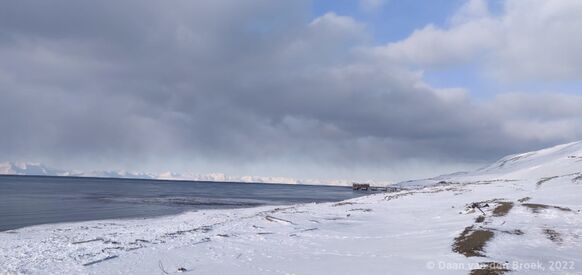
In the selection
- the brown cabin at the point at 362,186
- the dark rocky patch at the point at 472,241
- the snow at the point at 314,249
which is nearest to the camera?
the snow at the point at 314,249

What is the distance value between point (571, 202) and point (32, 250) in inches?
1539

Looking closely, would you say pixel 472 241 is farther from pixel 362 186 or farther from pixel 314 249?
pixel 362 186

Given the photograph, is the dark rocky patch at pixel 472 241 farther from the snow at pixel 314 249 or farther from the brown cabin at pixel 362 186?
the brown cabin at pixel 362 186

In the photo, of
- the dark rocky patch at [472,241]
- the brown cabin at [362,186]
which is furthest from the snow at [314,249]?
the brown cabin at [362,186]

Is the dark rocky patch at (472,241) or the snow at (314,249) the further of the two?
the dark rocky patch at (472,241)

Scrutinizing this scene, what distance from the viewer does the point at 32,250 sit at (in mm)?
19391

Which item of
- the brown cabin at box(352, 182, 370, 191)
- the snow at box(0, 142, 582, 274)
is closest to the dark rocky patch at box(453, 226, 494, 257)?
the snow at box(0, 142, 582, 274)

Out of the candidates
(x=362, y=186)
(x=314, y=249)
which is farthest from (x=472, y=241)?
(x=362, y=186)

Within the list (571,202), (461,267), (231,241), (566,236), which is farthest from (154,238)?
(571,202)

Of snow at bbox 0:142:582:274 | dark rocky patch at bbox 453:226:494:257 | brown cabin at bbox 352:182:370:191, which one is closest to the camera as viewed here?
snow at bbox 0:142:582:274

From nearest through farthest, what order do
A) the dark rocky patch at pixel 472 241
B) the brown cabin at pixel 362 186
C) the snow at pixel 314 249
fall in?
the snow at pixel 314 249 < the dark rocky patch at pixel 472 241 < the brown cabin at pixel 362 186

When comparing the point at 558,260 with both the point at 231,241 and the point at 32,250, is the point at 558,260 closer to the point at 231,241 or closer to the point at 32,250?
the point at 231,241

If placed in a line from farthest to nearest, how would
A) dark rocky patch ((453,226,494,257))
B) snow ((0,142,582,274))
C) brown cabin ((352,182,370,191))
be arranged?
brown cabin ((352,182,370,191))
dark rocky patch ((453,226,494,257))
snow ((0,142,582,274))

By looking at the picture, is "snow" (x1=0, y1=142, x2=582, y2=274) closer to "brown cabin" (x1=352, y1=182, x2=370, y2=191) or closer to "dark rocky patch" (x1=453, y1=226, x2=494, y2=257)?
"dark rocky patch" (x1=453, y1=226, x2=494, y2=257)
